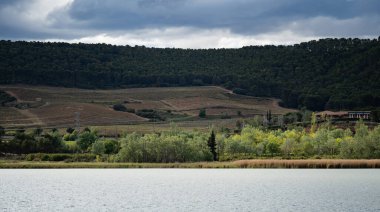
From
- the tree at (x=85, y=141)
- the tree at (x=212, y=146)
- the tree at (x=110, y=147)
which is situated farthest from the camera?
the tree at (x=85, y=141)

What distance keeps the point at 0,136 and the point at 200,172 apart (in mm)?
64911

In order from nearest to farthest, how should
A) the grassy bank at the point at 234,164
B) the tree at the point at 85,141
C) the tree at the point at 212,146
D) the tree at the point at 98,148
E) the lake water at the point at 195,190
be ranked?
the lake water at the point at 195,190, the grassy bank at the point at 234,164, the tree at the point at 212,146, the tree at the point at 98,148, the tree at the point at 85,141

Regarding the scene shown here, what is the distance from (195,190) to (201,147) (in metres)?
43.7

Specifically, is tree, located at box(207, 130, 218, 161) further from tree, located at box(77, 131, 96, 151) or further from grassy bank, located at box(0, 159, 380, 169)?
tree, located at box(77, 131, 96, 151)

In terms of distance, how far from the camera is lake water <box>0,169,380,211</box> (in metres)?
54.0

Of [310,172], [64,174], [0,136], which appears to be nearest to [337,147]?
[310,172]

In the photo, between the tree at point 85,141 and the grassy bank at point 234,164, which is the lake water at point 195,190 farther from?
the tree at point 85,141

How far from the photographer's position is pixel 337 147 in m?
114

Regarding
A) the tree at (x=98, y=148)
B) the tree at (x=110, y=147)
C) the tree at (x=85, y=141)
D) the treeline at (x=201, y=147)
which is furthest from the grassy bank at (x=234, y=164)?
the tree at (x=85, y=141)

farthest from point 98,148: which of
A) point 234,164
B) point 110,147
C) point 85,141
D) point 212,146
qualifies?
point 234,164

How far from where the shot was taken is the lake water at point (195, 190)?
5403cm

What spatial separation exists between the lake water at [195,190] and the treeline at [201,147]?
12.5m

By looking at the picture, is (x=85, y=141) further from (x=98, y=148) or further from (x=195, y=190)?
(x=195, y=190)

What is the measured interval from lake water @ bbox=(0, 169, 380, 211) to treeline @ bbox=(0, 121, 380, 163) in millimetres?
12539
